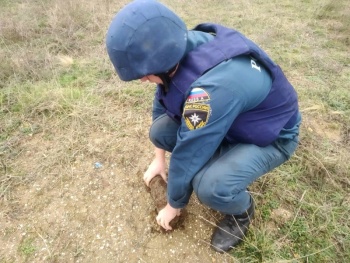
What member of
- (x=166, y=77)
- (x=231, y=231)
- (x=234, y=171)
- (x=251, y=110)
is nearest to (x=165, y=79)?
(x=166, y=77)

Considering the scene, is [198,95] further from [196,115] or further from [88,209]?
[88,209]

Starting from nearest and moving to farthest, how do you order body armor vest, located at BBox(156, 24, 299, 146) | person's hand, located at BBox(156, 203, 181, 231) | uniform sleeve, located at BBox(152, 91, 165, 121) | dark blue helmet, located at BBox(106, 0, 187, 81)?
1. dark blue helmet, located at BBox(106, 0, 187, 81)
2. body armor vest, located at BBox(156, 24, 299, 146)
3. person's hand, located at BBox(156, 203, 181, 231)
4. uniform sleeve, located at BBox(152, 91, 165, 121)

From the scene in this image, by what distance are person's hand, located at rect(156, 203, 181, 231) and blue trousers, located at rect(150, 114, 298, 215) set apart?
0.64 ft

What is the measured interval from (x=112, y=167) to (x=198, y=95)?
1.16 m

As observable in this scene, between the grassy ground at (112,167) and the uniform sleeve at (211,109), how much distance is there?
65cm

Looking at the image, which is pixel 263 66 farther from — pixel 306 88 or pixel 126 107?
pixel 306 88

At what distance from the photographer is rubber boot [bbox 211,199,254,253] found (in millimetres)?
1681

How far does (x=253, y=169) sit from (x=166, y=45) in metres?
0.76

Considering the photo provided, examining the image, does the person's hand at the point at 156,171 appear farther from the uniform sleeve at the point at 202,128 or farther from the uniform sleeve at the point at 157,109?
the uniform sleeve at the point at 202,128

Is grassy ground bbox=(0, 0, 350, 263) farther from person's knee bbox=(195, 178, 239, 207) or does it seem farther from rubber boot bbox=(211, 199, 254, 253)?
person's knee bbox=(195, 178, 239, 207)

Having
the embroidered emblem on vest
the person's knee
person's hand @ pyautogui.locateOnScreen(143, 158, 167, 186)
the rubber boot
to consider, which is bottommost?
the rubber boot

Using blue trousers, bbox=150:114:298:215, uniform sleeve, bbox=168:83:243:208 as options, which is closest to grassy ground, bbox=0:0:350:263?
blue trousers, bbox=150:114:298:215

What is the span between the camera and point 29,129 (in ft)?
8.04

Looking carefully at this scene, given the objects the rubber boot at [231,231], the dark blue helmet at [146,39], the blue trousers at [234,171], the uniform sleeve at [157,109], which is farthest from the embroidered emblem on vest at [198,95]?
the rubber boot at [231,231]
